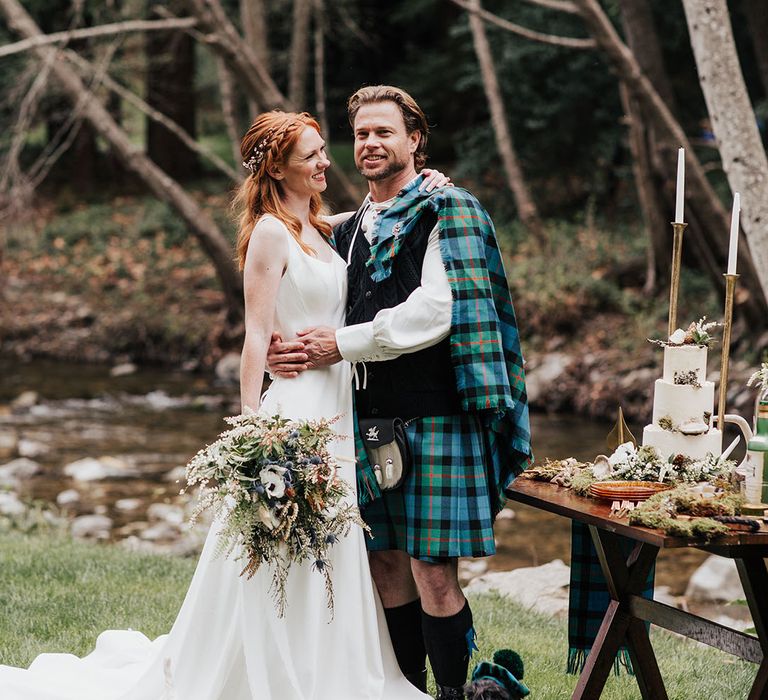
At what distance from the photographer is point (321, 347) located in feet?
12.4

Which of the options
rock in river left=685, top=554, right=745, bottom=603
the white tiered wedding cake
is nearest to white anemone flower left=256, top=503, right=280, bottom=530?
the white tiered wedding cake

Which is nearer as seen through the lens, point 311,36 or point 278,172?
point 278,172

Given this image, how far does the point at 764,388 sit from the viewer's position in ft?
11.3

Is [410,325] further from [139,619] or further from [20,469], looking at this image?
[20,469]

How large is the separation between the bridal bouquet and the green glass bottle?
3.89ft

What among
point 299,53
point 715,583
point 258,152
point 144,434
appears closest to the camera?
point 258,152

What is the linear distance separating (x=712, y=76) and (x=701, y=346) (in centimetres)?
425

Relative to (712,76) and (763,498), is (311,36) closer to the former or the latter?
(712,76)

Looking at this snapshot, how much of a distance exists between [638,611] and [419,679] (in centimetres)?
84

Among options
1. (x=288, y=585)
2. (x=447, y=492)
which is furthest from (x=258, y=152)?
(x=288, y=585)

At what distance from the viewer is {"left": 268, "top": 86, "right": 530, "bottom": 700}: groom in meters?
3.63

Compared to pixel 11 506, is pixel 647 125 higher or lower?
higher

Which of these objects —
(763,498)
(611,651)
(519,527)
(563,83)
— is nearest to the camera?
(763,498)

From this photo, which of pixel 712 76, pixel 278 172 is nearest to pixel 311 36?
pixel 712 76
